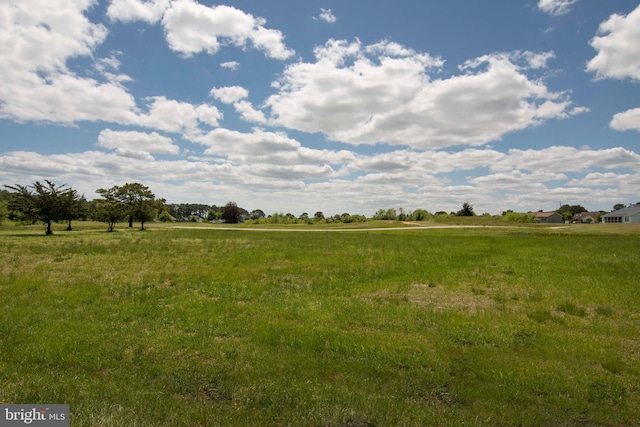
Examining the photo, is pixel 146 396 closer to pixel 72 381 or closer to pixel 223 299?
pixel 72 381

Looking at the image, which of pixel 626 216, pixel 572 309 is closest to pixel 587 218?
pixel 626 216

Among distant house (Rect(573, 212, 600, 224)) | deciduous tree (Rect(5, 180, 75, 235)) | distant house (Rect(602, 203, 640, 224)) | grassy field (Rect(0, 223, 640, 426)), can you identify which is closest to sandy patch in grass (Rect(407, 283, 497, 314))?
grassy field (Rect(0, 223, 640, 426))

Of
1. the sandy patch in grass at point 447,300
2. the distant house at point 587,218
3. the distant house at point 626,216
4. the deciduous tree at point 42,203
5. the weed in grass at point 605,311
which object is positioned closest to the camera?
the weed in grass at point 605,311

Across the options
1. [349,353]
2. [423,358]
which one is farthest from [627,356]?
[349,353]

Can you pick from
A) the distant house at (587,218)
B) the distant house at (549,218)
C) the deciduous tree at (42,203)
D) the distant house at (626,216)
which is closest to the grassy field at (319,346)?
the deciduous tree at (42,203)

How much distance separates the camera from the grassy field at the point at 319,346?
6.48m

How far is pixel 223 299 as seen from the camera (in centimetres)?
1426

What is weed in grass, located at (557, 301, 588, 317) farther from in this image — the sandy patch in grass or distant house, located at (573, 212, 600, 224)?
distant house, located at (573, 212, 600, 224)

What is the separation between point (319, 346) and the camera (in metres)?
9.69

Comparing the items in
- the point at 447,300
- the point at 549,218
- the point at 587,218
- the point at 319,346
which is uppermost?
the point at 587,218

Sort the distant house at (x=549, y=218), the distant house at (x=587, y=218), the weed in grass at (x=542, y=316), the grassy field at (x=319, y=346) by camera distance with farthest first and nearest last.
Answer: the distant house at (x=587, y=218), the distant house at (x=549, y=218), the weed in grass at (x=542, y=316), the grassy field at (x=319, y=346)

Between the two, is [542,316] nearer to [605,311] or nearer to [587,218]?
[605,311]

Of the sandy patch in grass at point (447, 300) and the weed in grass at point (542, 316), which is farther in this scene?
the sandy patch in grass at point (447, 300)

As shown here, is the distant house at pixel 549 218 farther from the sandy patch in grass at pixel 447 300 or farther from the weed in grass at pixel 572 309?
the sandy patch in grass at pixel 447 300
